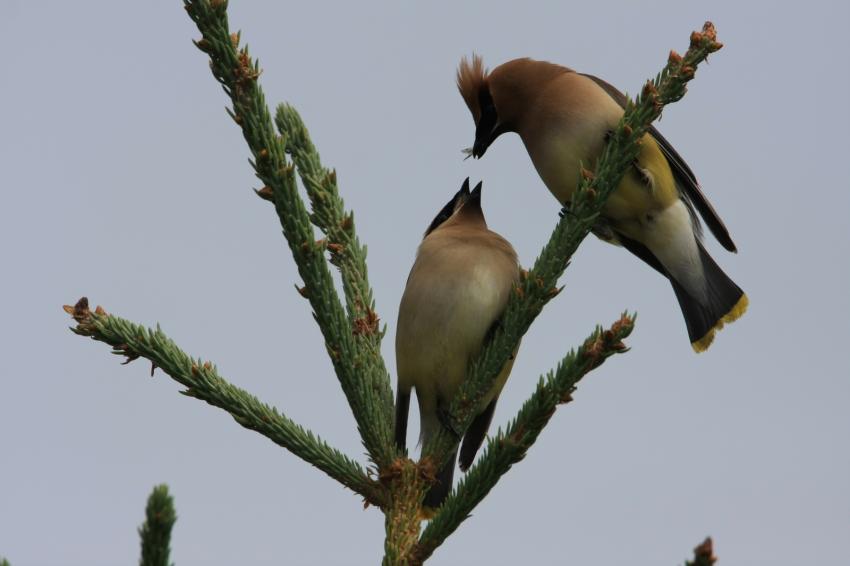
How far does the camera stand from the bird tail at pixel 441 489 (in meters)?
3.04

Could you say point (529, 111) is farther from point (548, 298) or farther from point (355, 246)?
point (548, 298)

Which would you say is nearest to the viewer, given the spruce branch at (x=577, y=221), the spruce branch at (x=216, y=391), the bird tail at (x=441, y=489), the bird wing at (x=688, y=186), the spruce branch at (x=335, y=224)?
the spruce branch at (x=216, y=391)

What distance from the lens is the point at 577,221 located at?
2621 mm

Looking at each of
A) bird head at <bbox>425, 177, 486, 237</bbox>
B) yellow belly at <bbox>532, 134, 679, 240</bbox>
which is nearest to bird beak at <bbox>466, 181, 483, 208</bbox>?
bird head at <bbox>425, 177, 486, 237</bbox>

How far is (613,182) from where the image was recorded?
8.74 feet

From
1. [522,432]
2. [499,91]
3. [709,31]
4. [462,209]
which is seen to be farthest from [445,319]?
[499,91]

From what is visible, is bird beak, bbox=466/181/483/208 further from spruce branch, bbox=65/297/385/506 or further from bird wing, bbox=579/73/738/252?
spruce branch, bbox=65/297/385/506

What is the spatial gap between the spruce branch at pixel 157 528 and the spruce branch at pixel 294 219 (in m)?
1.23

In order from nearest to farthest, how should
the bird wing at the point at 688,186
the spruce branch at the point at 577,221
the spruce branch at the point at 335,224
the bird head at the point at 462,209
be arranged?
the spruce branch at the point at 577,221
the spruce branch at the point at 335,224
the bird head at the point at 462,209
the bird wing at the point at 688,186

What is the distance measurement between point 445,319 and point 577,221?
2.76 ft

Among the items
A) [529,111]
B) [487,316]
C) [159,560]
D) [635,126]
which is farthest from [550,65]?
[159,560]

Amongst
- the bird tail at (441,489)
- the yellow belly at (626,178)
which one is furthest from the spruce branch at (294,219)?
the yellow belly at (626,178)

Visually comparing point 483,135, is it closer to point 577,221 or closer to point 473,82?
point 473,82

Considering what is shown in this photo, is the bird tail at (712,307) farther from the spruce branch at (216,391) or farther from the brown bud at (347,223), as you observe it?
the spruce branch at (216,391)
